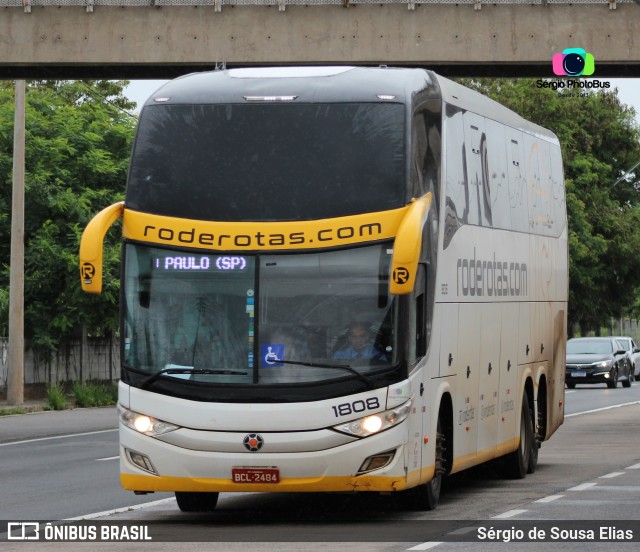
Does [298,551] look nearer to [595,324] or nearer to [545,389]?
[545,389]

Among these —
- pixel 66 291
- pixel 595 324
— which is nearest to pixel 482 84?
pixel 595 324

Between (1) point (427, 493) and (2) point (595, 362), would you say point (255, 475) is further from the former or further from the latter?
(2) point (595, 362)

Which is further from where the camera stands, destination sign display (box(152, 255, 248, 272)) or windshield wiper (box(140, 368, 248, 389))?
destination sign display (box(152, 255, 248, 272))

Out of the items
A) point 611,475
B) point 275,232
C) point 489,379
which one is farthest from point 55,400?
point 275,232

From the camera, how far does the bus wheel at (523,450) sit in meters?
18.7

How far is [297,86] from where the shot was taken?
46.5ft

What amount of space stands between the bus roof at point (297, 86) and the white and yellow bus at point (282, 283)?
2 centimetres

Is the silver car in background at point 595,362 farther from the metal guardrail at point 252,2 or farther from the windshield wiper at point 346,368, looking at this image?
the windshield wiper at point 346,368

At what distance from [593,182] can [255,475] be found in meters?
57.9

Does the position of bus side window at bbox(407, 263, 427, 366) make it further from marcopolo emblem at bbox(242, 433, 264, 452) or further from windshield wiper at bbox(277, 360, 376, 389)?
marcopolo emblem at bbox(242, 433, 264, 452)

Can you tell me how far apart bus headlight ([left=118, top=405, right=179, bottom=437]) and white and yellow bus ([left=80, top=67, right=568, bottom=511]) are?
0.04 feet

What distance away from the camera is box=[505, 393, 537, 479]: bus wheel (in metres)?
18.7

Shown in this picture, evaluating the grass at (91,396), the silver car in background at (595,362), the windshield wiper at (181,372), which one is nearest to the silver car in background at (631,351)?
the silver car in background at (595,362)

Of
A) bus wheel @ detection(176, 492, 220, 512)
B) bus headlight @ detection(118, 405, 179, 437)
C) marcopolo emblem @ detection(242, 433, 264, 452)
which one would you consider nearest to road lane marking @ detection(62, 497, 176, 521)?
bus wheel @ detection(176, 492, 220, 512)
